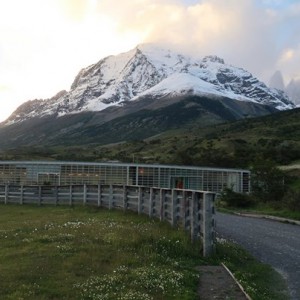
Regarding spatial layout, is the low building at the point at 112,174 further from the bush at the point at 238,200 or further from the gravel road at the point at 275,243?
the gravel road at the point at 275,243

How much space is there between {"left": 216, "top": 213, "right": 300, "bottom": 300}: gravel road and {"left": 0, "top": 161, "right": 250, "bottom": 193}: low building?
4646 cm

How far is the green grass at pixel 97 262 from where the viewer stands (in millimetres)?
10633

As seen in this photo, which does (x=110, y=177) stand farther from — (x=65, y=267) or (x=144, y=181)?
(x=65, y=267)

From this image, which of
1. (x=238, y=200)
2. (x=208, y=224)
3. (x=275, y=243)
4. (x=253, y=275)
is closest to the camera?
(x=253, y=275)

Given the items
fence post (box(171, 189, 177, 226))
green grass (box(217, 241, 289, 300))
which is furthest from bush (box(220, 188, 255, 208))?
green grass (box(217, 241, 289, 300))

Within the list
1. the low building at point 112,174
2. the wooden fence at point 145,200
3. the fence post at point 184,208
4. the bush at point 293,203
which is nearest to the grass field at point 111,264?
the fence post at point 184,208

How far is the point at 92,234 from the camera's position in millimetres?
17859

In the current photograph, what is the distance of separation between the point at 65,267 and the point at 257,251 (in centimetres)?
933

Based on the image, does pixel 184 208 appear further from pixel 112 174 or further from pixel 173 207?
pixel 112 174

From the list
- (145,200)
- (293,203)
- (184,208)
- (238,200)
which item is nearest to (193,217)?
(184,208)

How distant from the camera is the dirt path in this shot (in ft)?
36.0

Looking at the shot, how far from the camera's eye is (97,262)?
13289 mm

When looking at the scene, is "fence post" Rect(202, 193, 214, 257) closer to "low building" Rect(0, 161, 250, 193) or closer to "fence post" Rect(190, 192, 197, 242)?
"fence post" Rect(190, 192, 197, 242)

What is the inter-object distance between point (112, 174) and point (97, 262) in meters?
64.4
